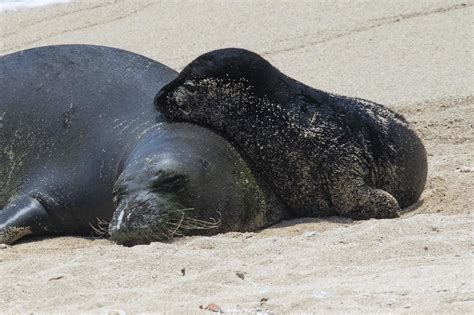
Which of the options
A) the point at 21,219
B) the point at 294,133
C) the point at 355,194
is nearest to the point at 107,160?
the point at 21,219

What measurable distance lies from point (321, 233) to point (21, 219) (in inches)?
68.8

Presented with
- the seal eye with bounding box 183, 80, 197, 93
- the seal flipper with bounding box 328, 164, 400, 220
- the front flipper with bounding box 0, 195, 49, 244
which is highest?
the seal eye with bounding box 183, 80, 197, 93

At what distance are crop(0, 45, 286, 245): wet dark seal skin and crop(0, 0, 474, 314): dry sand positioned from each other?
18cm

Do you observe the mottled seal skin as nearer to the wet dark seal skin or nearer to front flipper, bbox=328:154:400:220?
front flipper, bbox=328:154:400:220

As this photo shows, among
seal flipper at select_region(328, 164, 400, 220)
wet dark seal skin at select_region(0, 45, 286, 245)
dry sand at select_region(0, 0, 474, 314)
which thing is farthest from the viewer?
seal flipper at select_region(328, 164, 400, 220)

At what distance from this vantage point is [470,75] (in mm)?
9438

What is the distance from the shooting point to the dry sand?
483 cm

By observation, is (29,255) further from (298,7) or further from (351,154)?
(298,7)

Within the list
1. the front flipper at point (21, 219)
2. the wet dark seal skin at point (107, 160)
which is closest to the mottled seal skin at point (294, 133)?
the wet dark seal skin at point (107, 160)

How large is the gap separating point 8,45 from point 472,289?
7.70 meters

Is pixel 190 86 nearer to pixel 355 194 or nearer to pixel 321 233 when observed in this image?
pixel 355 194

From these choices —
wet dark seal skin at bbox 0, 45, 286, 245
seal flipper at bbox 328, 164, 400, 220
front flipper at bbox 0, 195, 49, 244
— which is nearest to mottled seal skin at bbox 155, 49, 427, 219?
seal flipper at bbox 328, 164, 400, 220

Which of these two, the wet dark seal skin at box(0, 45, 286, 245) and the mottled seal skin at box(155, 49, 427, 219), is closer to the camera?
the wet dark seal skin at box(0, 45, 286, 245)

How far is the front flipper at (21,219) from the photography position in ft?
22.2
